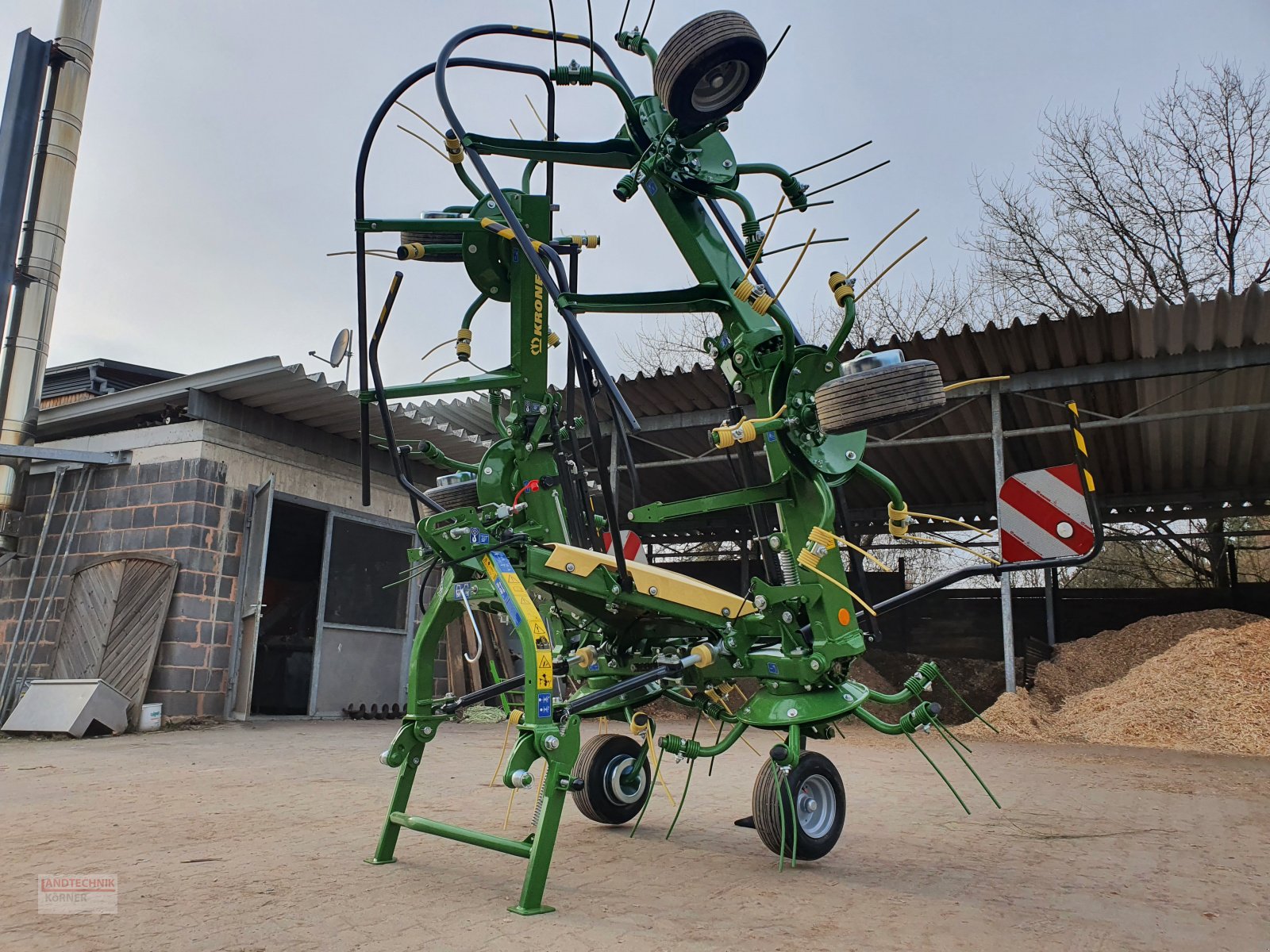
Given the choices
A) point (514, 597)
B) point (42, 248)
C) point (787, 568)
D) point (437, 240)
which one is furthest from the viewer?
point (42, 248)

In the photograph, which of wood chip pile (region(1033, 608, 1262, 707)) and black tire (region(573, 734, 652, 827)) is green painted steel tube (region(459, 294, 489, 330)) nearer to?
black tire (region(573, 734, 652, 827))

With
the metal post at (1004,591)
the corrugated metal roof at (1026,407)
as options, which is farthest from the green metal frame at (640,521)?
the metal post at (1004,591)

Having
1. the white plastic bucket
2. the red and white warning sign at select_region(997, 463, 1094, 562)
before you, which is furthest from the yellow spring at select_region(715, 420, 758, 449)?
the white plastic bucket

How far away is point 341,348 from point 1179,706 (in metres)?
9.74

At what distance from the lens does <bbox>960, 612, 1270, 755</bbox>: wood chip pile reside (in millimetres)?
8188

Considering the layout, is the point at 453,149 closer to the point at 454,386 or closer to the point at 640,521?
the point at 454,386

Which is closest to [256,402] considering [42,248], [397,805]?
[42,248]

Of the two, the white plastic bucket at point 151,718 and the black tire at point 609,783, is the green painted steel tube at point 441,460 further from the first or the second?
the white plastic bucket at point 151,718

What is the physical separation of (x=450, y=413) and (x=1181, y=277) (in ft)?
55.0

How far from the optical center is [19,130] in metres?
10.1

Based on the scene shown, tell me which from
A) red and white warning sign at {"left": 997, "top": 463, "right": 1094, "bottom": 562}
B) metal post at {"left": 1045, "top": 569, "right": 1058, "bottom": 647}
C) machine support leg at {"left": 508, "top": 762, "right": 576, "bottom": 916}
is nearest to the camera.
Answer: machine support leg at {"left": 508, "top": 762, "right": 576, "bottom": 916}

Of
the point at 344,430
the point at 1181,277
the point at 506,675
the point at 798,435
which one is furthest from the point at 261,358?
the point at 1181,277

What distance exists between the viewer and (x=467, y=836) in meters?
2.77

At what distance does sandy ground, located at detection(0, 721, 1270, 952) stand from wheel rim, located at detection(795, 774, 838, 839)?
0.48 ft
